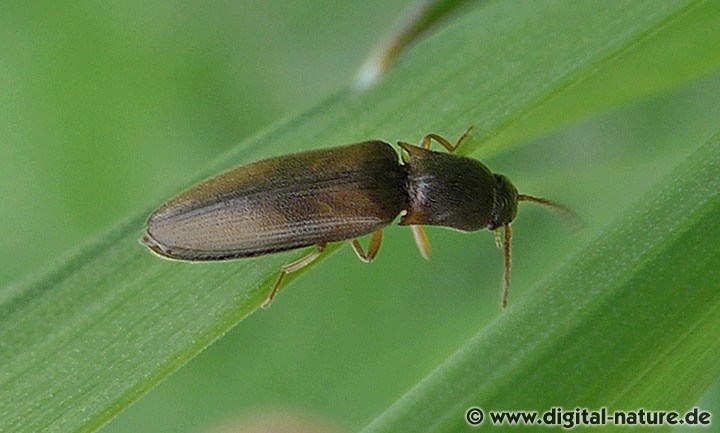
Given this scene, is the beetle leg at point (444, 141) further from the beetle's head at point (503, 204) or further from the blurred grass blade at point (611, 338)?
the blurred grass blade at point (611, 338)

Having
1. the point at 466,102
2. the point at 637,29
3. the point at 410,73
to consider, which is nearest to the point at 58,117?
the point at 410,73

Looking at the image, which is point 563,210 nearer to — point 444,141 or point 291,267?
point 444,141

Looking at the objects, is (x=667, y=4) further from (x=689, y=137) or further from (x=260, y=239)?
(x=260, y=239)

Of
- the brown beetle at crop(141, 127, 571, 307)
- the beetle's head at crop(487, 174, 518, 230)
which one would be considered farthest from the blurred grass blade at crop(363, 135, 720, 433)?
the beetle's head at crop(487, 174, 518, 230)

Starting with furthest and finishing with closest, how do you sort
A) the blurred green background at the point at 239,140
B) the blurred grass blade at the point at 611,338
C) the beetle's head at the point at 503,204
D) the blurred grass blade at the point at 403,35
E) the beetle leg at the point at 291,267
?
the blurred green background at the point at 239,140 → the beetle's head at the point at 503,204 → the blurred grass blade at the point at 403,35 → the beetle leg at the point at 291,267 → the blurred grass blade at the point at 611,338

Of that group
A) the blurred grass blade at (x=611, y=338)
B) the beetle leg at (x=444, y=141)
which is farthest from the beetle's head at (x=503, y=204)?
the blurred grass blade at (x=611, y=338)

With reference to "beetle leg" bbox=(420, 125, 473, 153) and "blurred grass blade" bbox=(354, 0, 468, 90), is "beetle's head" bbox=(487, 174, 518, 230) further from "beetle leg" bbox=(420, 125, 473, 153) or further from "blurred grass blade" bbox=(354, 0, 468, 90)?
"blurred grass blade" bbox=(354, 0, 468, 90)
